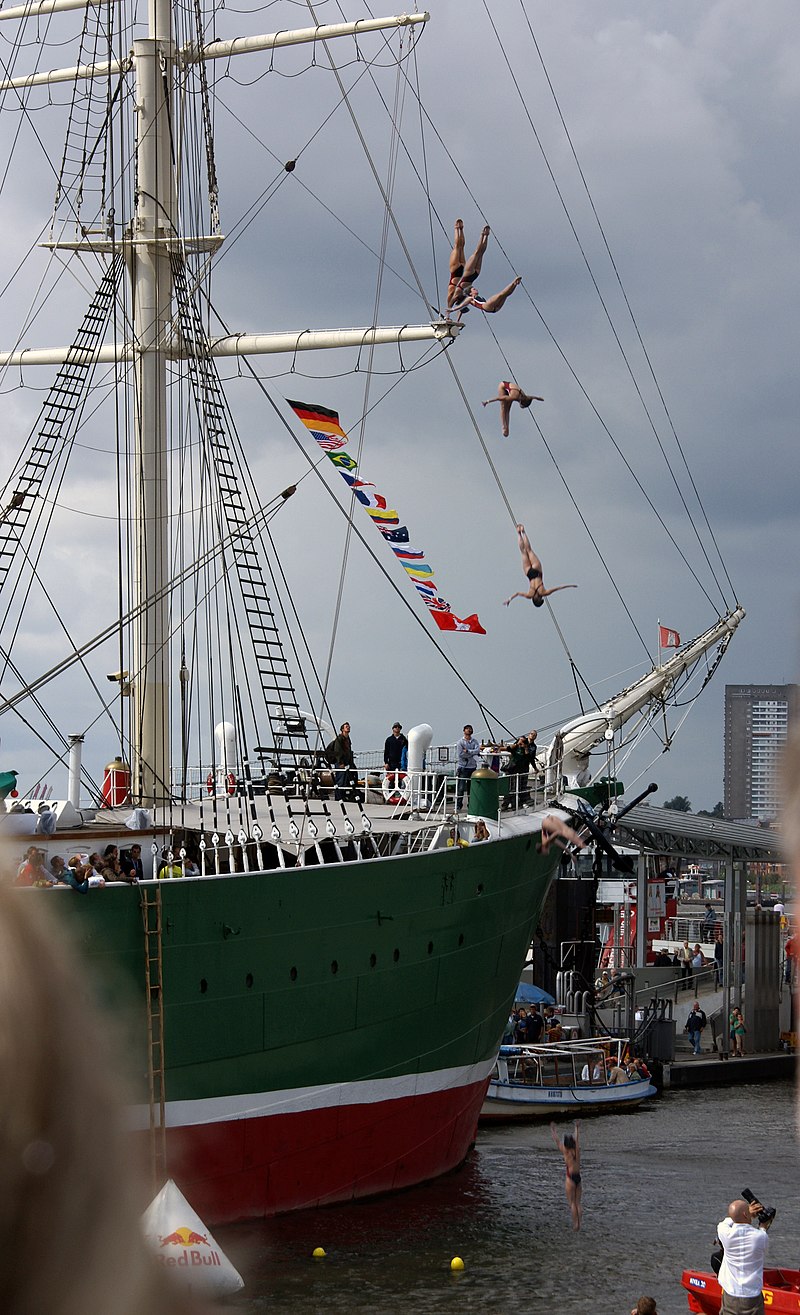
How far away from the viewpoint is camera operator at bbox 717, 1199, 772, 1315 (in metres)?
12.9

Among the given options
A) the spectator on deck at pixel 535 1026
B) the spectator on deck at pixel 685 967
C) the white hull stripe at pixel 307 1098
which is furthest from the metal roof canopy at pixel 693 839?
the white hull stripe at pixel 307 1098

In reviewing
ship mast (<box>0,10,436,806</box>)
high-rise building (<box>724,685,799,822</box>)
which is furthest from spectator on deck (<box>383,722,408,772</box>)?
high-rise building (<box>724,685,799,822</box>)

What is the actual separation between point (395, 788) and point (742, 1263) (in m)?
12.6

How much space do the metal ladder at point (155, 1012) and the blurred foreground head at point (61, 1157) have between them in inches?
665

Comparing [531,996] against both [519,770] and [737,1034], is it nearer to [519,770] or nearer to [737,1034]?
[737,1034]

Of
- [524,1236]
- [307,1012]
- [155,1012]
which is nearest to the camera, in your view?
[155,1012]

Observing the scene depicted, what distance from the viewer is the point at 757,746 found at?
2248 mm

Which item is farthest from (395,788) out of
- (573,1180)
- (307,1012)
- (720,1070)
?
(720,1070)

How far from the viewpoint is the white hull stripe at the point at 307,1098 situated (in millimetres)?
19547

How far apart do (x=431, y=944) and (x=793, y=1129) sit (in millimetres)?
14609

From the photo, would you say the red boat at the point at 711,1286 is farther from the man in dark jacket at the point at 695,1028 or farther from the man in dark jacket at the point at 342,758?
the man in dark jacket at the point at 695,1028

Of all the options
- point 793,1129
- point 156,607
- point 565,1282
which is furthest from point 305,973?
point 793,1129

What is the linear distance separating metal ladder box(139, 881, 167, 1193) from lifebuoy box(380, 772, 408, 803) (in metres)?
5.55

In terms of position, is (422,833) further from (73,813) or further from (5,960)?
(5,960)
